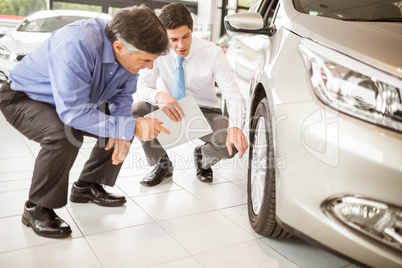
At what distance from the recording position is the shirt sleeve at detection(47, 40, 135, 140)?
1436 millimetres

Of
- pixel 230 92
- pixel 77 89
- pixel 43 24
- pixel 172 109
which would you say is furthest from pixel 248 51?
pixel 43 24

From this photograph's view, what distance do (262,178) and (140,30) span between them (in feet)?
2.48

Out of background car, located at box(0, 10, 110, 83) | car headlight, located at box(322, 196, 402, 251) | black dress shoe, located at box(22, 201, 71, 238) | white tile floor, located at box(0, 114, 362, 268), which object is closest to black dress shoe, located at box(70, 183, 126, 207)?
white tile floor, located at box(0, 114, 362, 268)

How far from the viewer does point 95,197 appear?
6.39ft

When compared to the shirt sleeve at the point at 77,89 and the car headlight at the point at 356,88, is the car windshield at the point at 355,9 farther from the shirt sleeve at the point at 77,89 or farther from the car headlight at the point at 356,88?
the shirt sleeve at the point at 77,89

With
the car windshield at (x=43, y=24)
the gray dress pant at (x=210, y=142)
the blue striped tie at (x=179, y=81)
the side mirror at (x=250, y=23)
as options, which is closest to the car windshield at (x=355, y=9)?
the side mirror at (x=250, y=23)

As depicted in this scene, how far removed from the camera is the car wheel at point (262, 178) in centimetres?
142

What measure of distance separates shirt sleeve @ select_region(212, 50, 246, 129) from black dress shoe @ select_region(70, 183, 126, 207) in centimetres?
71

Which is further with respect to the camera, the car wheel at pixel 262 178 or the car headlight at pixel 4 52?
the car headlight at pixel 4 52

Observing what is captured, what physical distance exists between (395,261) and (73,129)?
1.25 metres

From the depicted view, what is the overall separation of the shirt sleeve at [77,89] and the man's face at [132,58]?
90mm

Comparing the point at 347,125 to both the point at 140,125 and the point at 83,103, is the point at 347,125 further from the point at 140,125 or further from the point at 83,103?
the point at 83,103

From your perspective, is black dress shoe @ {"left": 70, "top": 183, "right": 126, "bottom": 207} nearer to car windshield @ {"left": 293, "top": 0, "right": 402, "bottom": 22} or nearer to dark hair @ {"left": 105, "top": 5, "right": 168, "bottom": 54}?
dark hair @ {"left": 105, "top": 5, "right": 168, "bottom": 54}

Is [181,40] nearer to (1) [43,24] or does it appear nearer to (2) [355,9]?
(2) [355,9]
